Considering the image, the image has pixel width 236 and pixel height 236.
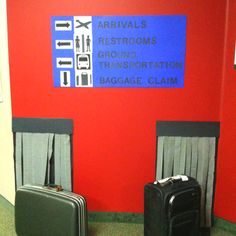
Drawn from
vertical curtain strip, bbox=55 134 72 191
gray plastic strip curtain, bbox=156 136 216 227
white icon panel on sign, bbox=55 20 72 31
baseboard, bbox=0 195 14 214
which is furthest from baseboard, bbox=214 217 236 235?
white icon panel on sign, bbox=55 20 72 31

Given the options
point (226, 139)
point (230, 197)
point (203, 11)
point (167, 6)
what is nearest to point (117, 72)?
point (167, 6)

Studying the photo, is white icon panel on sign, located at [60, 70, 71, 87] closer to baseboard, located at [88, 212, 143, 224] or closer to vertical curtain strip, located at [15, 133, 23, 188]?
vertical curtain strip, located at [15, 133, 23, 188]

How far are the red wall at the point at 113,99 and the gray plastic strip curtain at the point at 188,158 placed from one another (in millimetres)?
89

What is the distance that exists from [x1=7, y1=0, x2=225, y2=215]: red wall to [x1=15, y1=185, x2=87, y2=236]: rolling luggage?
356 mm

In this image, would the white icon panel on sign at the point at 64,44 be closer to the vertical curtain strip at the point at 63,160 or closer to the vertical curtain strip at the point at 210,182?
the vertical curtain strip at the point at 63,160

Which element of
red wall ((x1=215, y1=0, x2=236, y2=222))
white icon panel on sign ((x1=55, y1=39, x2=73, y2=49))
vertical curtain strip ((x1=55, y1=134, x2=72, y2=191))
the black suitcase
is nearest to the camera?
the black suitcase

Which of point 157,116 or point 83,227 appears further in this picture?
point 157,116

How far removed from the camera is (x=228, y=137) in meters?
2.04

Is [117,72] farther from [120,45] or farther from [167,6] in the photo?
[167,6]

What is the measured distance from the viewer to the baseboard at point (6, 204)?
7.91 feet

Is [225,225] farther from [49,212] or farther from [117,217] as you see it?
[49,212]

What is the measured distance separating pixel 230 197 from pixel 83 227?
43.2 inches

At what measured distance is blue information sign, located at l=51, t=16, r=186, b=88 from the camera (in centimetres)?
200

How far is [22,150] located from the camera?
87.7 inches
